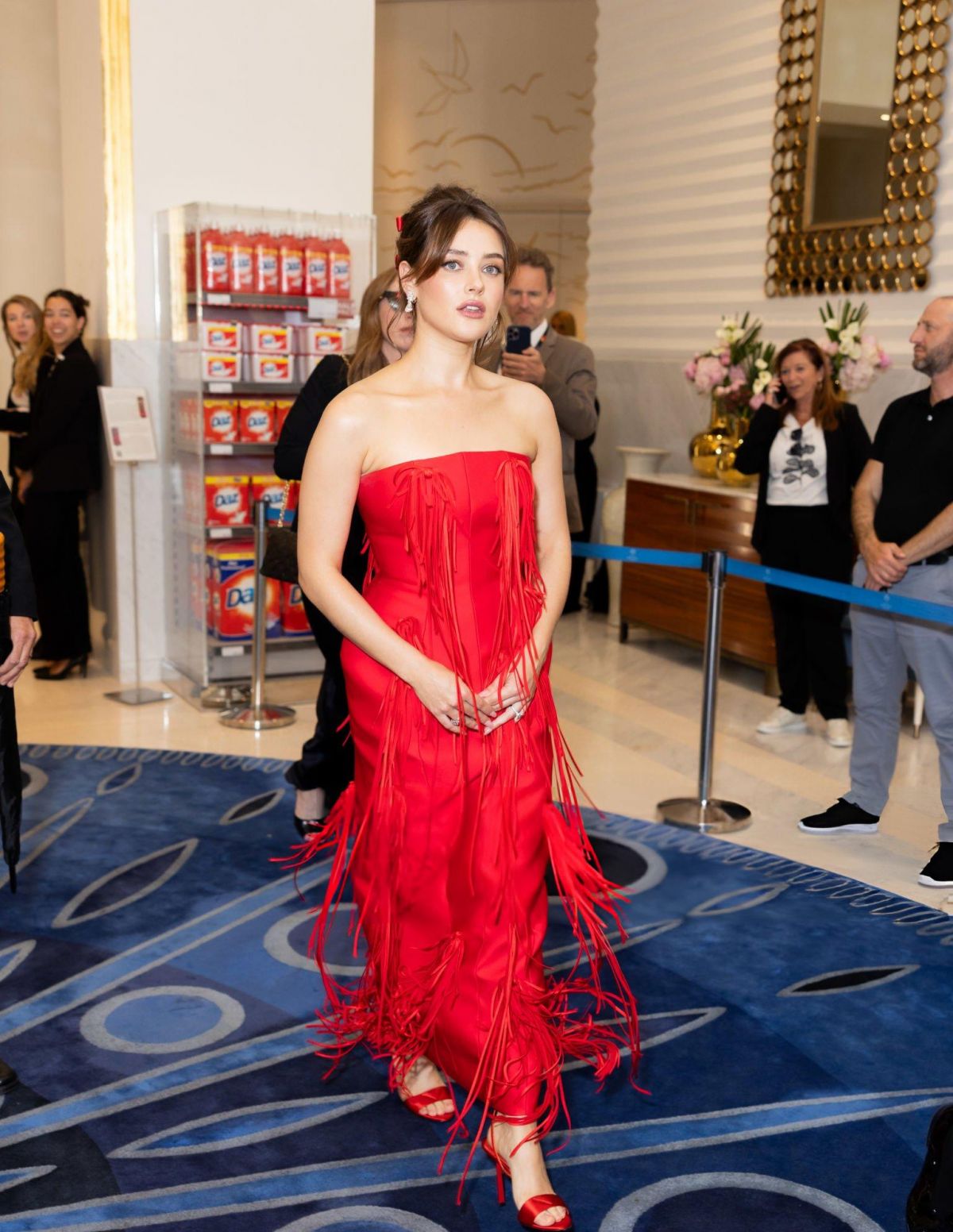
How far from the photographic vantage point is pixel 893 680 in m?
4.38

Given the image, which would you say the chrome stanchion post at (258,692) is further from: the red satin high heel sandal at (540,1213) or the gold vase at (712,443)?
the red satin high heel sandal at (540,1213)

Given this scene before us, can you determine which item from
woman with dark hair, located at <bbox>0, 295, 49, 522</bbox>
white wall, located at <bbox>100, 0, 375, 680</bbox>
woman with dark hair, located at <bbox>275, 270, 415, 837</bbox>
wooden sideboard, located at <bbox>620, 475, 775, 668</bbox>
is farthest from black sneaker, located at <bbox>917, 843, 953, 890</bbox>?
woman with dark hair, located at <bbox>0, 295, 49, 522</bbox>

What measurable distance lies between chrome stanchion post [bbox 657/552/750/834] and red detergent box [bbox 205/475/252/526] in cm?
235

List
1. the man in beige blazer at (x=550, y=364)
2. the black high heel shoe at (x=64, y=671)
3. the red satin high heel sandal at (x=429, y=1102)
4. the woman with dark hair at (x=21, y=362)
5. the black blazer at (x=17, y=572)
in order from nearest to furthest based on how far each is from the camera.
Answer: the red satin high heel sandal at (x=429, y=1102) → the black blazer at (x=17, y=572) → the man in beige blazer at (x=550, y=364) → the black high heel shoe at (x=64, y=671) → the woman with dark hair at (x=21, y=362)

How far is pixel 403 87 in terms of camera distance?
11.8 meters

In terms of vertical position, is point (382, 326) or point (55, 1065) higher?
point (382, 326)

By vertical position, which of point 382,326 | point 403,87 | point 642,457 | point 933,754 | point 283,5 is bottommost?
point 933,754

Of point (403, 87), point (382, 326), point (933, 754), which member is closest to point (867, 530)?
point (933, 754)

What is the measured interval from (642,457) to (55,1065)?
17.8 ft

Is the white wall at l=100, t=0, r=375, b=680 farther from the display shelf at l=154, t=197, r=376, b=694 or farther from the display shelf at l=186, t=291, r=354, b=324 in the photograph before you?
the display shelf at l=186, t=291, r=354, b=324

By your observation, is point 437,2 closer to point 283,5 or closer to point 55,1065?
point 283,5

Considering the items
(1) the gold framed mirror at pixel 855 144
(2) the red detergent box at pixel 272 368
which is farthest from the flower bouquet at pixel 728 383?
(2) the red detergent box at pixel 272 368

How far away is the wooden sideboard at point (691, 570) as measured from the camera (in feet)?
21.1

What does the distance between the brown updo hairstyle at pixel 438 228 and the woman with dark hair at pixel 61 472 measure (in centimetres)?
411
